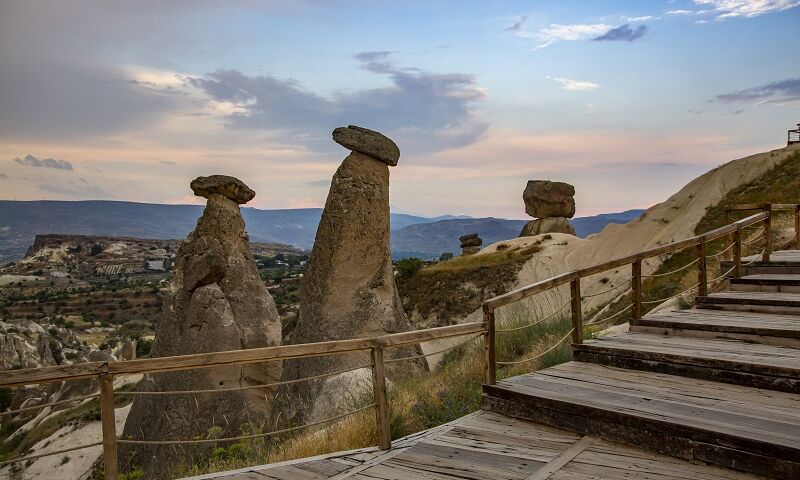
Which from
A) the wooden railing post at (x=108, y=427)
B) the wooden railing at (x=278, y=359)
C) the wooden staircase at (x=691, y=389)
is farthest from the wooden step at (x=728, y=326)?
the wooden railing post at (x=108, y=427)

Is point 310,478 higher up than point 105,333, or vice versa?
point 310,478

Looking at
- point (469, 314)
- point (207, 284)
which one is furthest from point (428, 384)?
point (469, 314)

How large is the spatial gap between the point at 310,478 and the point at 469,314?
23028 mm

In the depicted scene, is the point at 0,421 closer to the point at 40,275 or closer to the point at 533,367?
the point at 533,367

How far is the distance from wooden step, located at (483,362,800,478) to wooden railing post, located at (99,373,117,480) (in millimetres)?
3007

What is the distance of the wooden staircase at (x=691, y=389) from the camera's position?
3725mm

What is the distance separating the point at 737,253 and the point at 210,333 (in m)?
9.31

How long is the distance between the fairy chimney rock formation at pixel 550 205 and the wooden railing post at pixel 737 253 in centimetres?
3510

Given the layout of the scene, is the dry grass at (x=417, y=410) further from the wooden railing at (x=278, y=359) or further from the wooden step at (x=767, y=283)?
the wooden step at (x=767, y=283)

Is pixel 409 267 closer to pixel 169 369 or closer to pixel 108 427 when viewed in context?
pixel 169 369

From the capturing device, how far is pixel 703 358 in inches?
206

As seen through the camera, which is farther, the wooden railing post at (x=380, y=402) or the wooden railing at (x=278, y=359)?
the wooden railing post at (x=380, y=402)

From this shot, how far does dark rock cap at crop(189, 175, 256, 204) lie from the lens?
12359 mm

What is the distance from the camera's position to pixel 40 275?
102m
